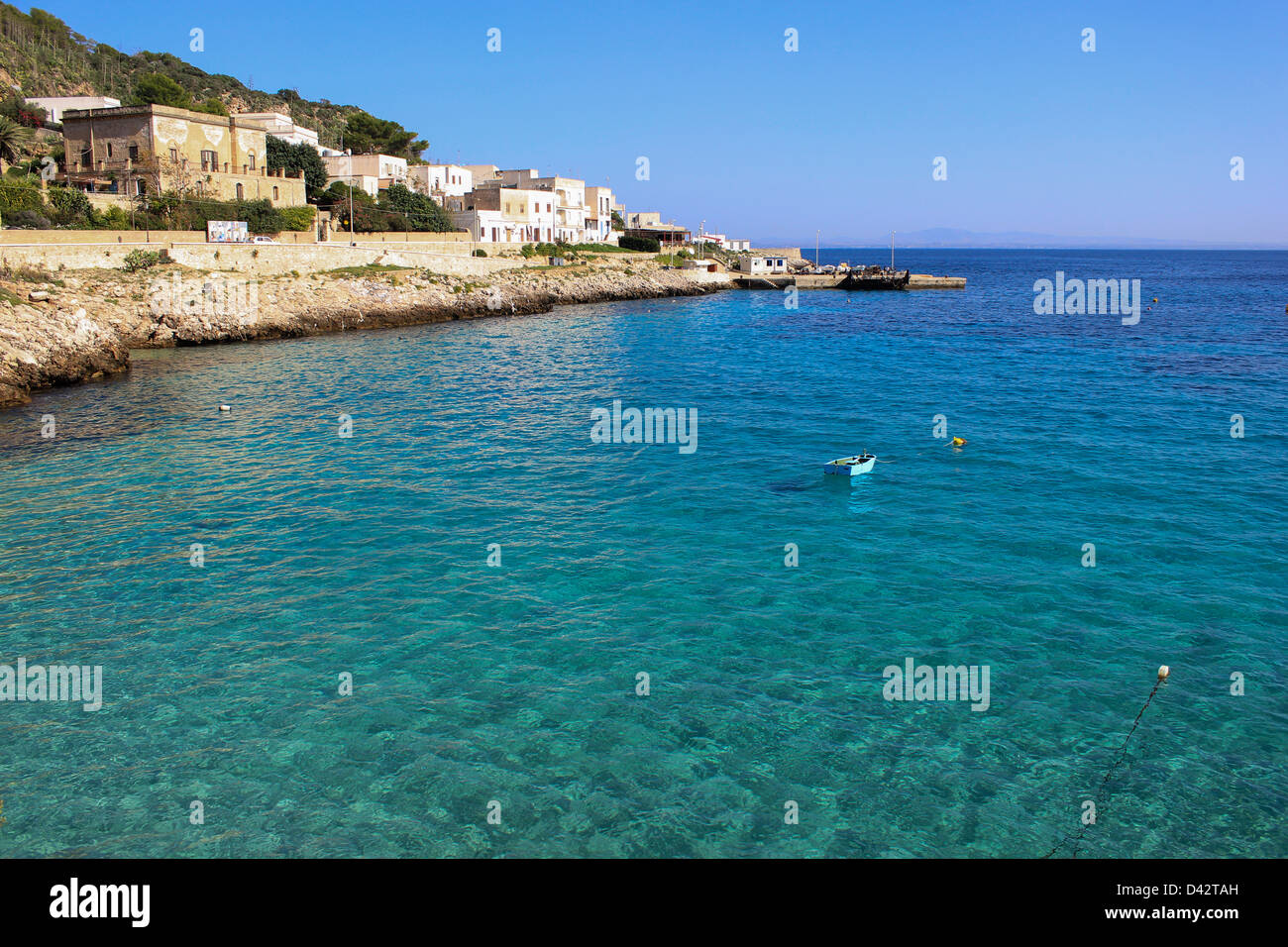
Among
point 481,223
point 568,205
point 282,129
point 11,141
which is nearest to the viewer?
point 11,141

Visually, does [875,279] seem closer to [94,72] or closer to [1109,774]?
[94,72]

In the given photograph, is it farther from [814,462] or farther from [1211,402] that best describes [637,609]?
[1211,402]

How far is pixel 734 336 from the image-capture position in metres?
55.4

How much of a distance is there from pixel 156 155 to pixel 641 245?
6317cm

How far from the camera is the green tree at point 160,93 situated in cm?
8006

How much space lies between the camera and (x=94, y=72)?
91562mm

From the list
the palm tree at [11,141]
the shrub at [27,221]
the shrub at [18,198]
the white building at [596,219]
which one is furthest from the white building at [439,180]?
the shrub at [27,221]

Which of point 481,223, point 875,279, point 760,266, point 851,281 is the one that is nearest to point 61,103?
point 481,223

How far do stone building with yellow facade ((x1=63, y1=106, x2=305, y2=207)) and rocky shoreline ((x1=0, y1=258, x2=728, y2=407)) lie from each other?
12963mm

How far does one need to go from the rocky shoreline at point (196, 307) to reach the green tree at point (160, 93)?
40128 mm

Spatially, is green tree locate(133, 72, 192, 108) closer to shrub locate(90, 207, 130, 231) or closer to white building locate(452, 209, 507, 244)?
white building locate(452, 209, 507, 244)

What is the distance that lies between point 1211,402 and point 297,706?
33142 millimetres

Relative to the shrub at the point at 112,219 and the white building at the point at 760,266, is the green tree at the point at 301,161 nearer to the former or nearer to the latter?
the shrub at the point at 112,219
